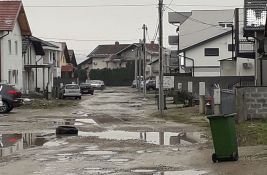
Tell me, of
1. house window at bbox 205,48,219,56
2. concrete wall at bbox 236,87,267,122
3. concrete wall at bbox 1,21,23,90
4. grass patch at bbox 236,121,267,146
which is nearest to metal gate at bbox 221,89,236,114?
concrete wall at bbox 236,87,267,122

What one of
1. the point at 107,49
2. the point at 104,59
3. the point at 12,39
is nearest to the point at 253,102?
the point at 12,39

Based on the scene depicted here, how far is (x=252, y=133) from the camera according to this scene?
56.9 feet

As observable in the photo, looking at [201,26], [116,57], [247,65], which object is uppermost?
[201,26]

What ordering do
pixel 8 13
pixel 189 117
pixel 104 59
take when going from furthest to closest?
pixel 104 59, pixel 8 13, pixel 189 117

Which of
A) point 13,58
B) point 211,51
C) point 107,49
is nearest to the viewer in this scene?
point 13,58

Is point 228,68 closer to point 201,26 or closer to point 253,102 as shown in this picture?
point 201,26

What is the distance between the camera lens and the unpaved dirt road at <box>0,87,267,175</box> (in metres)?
11.7

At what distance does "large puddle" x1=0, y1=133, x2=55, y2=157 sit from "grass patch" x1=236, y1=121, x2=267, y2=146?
18.6 feet

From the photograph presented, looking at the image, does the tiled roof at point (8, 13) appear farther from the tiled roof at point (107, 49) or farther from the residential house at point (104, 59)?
the tiled roof at point (107, 49)

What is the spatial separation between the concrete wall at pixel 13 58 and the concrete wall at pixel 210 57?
76.5 ft

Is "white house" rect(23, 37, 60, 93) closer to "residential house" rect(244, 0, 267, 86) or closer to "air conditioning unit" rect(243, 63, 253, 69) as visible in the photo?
"air conditioning unit" rect(243, 63, 253, 69)

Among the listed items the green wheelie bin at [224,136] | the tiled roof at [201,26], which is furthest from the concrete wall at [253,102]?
the tiled roof at [201,26]

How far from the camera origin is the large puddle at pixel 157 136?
1737 centimetres

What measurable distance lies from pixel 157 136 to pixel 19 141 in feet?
14.4
